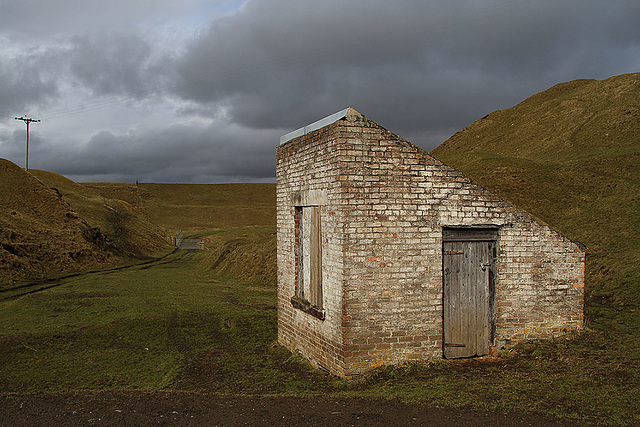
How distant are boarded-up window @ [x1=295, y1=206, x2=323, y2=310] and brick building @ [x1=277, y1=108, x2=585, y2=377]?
4 cm

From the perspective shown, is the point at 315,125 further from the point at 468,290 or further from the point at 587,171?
the point at 587,171

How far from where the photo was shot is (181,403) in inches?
257

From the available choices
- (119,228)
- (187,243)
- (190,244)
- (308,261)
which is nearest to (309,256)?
(308,261)

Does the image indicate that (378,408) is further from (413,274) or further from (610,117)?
(610,117)

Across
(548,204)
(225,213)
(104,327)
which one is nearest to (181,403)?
(104,327)

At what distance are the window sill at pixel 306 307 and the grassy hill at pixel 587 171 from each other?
5916 millimetres

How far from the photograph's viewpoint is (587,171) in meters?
19.9

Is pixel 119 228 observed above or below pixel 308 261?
below

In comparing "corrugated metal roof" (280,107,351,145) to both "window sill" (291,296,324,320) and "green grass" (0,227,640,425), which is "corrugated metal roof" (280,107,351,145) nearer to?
"window sill" (291,296,324,320)

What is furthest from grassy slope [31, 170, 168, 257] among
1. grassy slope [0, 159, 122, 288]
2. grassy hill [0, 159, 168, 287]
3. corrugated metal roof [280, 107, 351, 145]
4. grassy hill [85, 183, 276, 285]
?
corrugated metal roof [280, 107, 351, 145]

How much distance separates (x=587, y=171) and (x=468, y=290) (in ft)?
50.9

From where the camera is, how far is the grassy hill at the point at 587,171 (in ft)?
41.3

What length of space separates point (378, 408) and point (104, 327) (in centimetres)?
786

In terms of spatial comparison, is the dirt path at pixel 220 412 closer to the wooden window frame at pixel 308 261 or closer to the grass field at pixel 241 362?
the grass field at pixel 241 362
